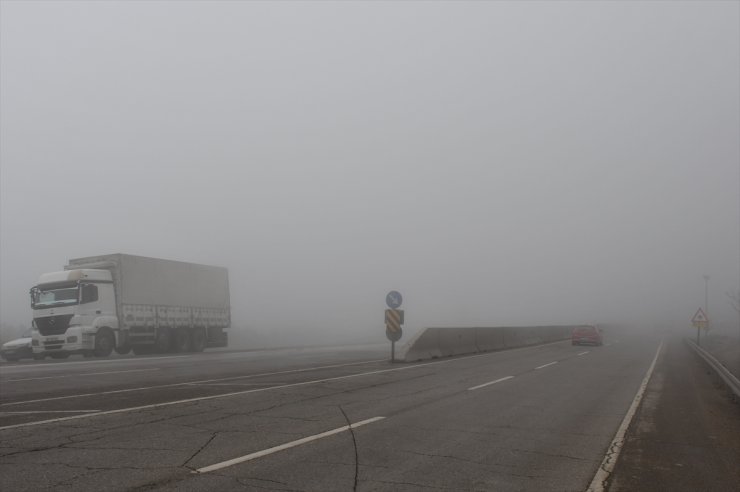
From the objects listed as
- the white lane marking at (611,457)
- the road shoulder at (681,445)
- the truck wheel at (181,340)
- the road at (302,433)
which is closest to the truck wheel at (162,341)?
the truck wheel at (181,340)

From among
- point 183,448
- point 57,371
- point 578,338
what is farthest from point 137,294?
point 578,338

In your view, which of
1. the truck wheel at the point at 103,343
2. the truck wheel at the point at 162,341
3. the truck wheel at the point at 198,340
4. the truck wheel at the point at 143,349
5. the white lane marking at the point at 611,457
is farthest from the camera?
the truck wheel at the point at 198,340

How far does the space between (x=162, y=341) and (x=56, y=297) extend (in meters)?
6.09

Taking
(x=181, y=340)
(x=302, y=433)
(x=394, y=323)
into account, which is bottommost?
(x=302, y=433)

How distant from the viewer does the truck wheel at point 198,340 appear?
31516 mm

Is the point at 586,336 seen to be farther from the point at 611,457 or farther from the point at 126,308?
the point at 611,457

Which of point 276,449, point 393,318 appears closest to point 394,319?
point 393,318

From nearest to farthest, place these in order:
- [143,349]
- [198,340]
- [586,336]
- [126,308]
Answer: [126,308] → [143,349] → [198,340] → [586,336]

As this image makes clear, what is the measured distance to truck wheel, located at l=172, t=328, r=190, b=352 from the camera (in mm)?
30239

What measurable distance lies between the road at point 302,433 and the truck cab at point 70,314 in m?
9.36

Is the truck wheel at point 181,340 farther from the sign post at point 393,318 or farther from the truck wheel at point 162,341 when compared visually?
the sign post at point 393,318

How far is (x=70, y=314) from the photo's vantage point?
945 inches

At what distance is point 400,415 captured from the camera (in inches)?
381

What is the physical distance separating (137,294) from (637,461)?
24.8 metres
